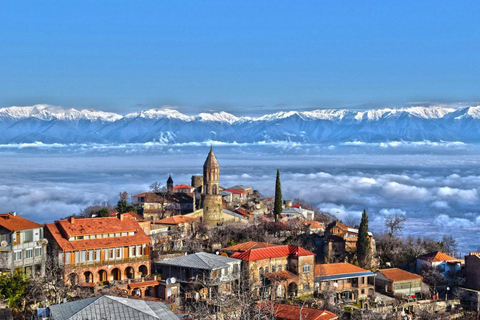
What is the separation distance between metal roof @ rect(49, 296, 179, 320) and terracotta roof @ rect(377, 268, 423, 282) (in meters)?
22.9

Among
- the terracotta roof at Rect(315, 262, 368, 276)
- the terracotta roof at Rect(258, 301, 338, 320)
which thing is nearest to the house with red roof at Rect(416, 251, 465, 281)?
the terracotta roof at Rect(315, 262, 368, 276)

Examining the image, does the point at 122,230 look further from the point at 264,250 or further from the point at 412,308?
the point at 412,308

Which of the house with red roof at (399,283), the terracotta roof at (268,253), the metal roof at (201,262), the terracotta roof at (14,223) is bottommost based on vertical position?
the house with red roof at (399,283)

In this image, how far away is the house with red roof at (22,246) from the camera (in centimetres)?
3991

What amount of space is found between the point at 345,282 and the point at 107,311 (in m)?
22.3

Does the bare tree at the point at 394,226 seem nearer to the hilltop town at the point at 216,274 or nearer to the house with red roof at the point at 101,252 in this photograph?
the hilltop town at the point at 216,274

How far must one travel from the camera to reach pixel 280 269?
1764 inches

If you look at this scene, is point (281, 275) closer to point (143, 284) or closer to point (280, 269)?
point (280, 269)

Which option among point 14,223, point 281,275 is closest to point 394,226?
point 281,275

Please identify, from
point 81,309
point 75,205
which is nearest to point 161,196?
point 81,309

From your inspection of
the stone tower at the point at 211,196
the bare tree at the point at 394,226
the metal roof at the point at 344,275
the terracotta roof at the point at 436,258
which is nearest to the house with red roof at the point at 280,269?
the metal roof at the point at 344,275

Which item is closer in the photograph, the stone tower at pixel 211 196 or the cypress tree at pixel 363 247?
the cypress tree at pixel 363 247

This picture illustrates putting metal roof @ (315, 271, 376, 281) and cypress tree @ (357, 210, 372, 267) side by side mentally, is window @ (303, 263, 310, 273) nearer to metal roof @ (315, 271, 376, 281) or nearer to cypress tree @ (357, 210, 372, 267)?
metal roof @ (315, 271, 376, 281)

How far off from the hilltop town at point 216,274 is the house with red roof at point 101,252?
0.21 ft
